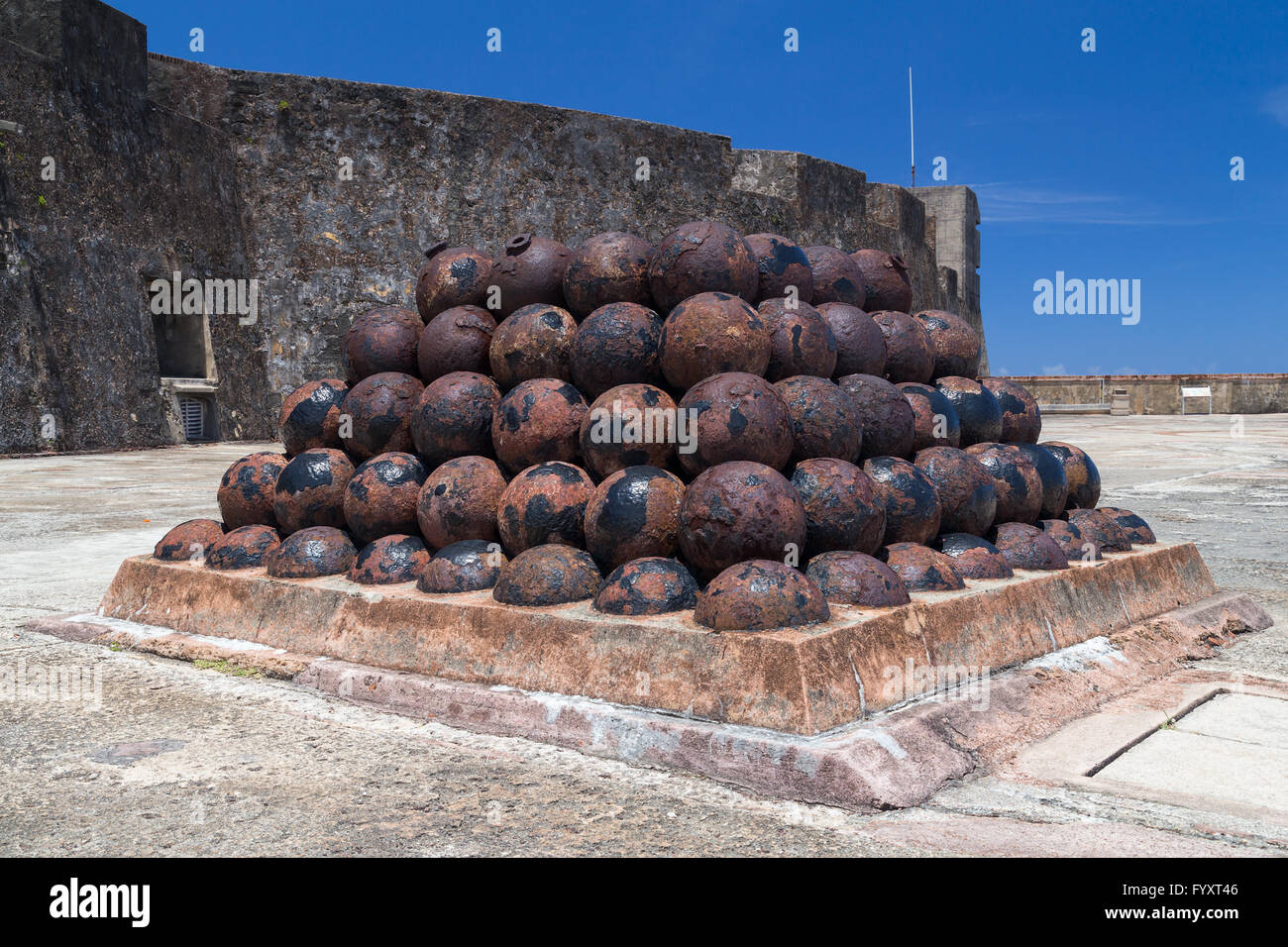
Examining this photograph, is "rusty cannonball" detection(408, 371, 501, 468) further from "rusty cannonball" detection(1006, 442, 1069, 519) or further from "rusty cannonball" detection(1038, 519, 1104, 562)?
"rusty cannonball" detection(1038, 519, 1104, 562)

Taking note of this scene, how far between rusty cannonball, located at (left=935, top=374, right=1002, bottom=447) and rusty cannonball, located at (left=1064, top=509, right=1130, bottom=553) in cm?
47

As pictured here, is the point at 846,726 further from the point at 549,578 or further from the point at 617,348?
the point at 617,348

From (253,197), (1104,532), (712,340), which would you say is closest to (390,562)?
(712,340)

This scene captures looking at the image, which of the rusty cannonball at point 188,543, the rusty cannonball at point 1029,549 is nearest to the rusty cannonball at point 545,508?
the rusty cannonball at point 1029,549

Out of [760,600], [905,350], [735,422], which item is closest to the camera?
[760,600]

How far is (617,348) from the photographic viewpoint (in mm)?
3598

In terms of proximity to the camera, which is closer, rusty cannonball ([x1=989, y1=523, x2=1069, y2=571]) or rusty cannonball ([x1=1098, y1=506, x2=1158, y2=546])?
rusty cannonball ([x1=989, y1=523, x2=1069, y2=571])

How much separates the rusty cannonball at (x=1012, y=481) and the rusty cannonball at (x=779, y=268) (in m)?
0.86

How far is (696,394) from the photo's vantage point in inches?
130

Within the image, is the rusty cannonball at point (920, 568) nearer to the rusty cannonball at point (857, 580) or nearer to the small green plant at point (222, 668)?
the rusty cannonball at point (857, 580)

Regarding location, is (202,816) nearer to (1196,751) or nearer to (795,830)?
(795,830)

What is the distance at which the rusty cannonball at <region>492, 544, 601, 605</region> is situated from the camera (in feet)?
10.7

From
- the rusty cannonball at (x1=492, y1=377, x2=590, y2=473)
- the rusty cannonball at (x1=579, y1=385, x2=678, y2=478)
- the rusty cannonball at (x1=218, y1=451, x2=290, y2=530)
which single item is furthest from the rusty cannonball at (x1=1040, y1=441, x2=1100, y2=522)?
the rusty cannonball at (x1=579, y1=385, x2=678, y2=478)

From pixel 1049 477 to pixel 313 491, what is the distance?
2.73 meters
